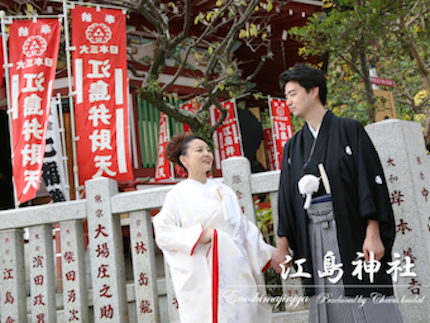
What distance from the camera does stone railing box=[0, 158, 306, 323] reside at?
3740 mm

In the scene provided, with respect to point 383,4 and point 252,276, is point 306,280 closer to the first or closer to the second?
point 252,276

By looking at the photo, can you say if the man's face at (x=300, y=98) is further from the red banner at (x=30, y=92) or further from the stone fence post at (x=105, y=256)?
the red banner at (x=30, y=92)

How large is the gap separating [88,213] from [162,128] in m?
4.25

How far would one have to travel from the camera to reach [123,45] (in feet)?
18.4

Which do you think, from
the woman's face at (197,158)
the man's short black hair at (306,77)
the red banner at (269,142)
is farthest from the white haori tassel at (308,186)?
the red banner at (269,142)

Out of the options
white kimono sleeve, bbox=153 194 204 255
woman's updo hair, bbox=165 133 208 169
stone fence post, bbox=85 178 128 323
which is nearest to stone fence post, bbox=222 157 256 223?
woman's updo hair, bbox=165 133 208 169

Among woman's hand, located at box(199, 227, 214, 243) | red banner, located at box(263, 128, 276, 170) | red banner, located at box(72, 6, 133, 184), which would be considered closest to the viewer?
woman's hand, located at box(199, 227, 214, 243)

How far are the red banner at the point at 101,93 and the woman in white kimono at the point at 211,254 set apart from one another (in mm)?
2141

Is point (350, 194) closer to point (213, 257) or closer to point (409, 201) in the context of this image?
point (213, 257)

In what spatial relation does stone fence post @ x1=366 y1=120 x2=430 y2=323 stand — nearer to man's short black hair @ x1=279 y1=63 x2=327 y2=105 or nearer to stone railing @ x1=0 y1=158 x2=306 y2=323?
stone railing @ x1=0 y1=158 x2=306 y2=323

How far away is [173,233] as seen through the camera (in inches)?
115

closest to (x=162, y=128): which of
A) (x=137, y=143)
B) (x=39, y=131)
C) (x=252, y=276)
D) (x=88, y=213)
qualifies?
(x=137, y=143)

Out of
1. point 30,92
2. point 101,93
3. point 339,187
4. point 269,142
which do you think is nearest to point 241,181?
point 339,187

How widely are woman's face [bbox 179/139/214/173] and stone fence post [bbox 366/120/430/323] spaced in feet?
4.94
